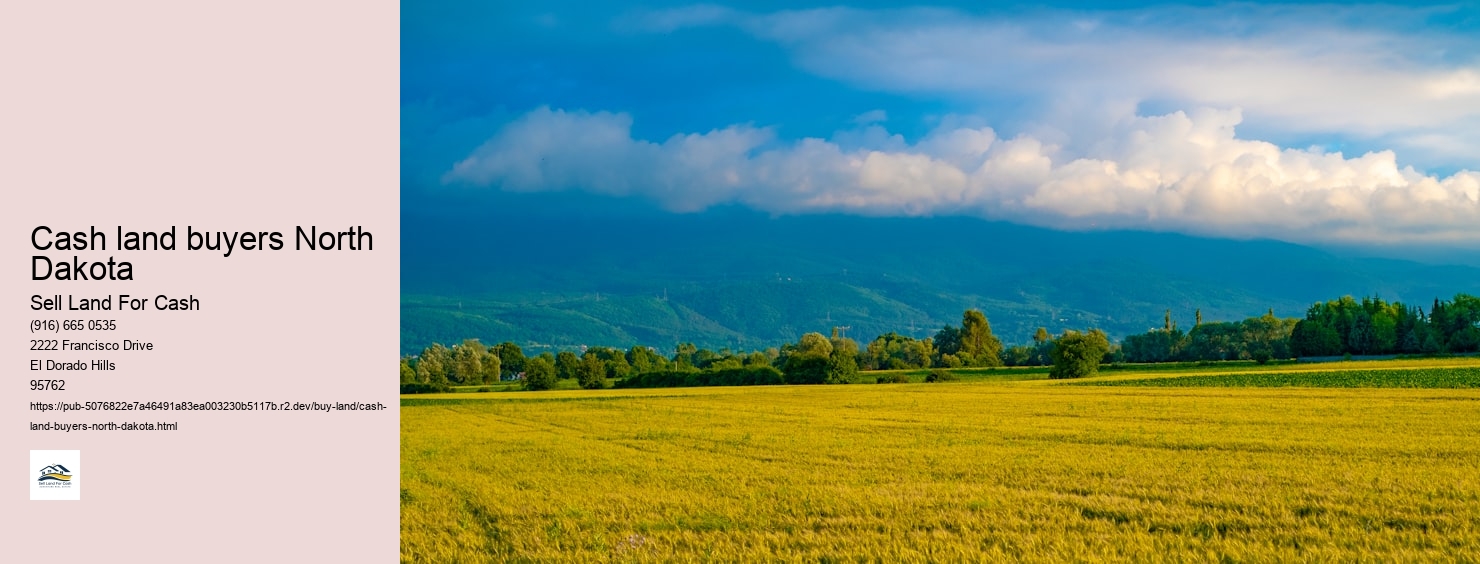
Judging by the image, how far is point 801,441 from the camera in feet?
113

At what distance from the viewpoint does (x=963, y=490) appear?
20.8 metres

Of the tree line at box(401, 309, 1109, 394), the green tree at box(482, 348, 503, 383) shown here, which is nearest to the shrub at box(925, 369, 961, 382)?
the tree line at box(401, 309, 1109, 394)

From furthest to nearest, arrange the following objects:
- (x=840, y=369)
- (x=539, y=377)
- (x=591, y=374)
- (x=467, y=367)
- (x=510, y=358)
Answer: (x=510, y=358), (x=467, y=367), (x=840, y=369), (x=591, y=374), (x=539, y=377)

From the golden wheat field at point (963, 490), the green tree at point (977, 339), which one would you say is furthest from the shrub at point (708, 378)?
the golden wheat field at point (963, 490)

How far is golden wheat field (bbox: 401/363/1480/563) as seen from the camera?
15180mm

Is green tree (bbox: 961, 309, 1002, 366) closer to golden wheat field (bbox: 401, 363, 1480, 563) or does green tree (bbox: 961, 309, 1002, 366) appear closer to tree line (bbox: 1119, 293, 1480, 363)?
tree line (bbox: 1119, 293, 1480, 363)

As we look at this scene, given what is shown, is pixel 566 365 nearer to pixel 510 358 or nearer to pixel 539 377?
pixel 539 377
